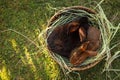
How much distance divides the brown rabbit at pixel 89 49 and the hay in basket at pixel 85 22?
0.11ft

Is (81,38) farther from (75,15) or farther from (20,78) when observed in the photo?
(20,78)

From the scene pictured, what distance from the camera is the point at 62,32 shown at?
1.96m

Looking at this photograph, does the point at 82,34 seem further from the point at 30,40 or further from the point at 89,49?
the point at 30,40

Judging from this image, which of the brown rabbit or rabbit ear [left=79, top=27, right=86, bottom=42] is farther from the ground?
rabbit ear [left=79, top=27, right=86, bottom=42]

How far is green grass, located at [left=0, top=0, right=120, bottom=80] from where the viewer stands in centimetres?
220

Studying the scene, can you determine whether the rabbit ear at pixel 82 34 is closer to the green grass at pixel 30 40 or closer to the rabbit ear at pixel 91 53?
the rabbit ear at pixel 91 53

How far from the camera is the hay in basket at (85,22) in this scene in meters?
1.97

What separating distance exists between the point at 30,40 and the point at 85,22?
461 mm

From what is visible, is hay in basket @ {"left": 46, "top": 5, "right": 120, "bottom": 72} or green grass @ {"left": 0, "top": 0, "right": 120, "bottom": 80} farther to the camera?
green grass @ {"left": 0, "top": 0, "right": 120, "bottom": 80}

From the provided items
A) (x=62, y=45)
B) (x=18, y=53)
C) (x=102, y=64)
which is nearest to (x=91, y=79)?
(x=102, y=64)

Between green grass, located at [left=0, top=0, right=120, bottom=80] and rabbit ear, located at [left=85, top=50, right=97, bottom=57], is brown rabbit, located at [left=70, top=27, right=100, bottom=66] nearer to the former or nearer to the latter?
rabbit ear, located at [left=85, top=50, right=97, bottom=57]

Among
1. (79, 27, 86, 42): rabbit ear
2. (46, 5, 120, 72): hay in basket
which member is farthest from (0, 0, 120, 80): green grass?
(79, 27, 86, 42): rabbit ear

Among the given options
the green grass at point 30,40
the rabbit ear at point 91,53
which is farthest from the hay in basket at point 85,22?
the green grass at point 30,40

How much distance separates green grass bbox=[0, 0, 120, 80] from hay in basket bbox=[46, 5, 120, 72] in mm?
182
